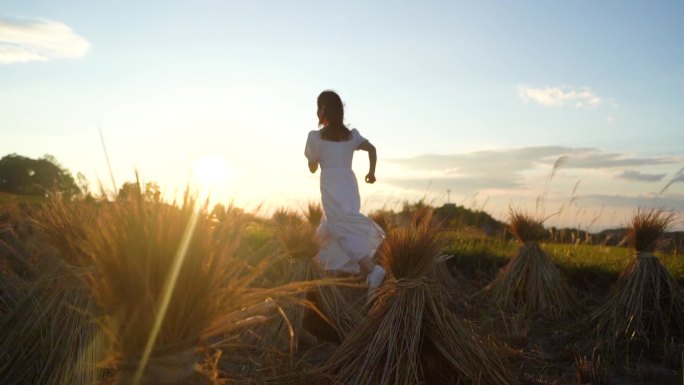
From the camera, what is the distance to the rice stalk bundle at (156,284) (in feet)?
6.69

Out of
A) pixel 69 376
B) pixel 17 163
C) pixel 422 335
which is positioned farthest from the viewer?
pixel 17 163

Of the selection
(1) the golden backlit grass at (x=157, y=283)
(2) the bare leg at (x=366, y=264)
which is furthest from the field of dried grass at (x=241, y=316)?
(2) the bare leg at (x=366, y=264)

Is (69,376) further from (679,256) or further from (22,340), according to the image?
(679,256)

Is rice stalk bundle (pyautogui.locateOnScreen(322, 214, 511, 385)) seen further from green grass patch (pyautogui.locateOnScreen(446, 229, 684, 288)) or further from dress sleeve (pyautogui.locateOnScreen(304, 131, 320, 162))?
green grass patch (pyautogui.locateOnScreen(446, 229, 684, 288))

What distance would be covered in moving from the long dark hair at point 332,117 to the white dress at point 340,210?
0.21ft

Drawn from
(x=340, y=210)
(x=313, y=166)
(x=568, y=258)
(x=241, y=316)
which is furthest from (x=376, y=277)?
(x=568, y=258)

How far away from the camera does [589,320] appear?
618cm

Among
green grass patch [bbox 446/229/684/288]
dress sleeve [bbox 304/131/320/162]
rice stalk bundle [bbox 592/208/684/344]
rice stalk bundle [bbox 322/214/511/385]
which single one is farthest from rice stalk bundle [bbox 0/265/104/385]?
green grass patch [bbox 446/229/684/288]

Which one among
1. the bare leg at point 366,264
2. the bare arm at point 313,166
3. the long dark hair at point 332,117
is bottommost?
the bare leg at point 366,264

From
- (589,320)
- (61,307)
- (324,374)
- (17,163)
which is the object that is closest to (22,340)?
(61,307)

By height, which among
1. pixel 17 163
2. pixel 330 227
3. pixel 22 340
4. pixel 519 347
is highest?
pixel 17 163

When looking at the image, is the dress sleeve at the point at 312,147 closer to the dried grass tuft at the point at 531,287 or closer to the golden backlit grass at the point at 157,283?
the dried grass tuft at the point at 531,287

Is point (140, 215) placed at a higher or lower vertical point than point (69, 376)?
higher

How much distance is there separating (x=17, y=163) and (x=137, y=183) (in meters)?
14.7
